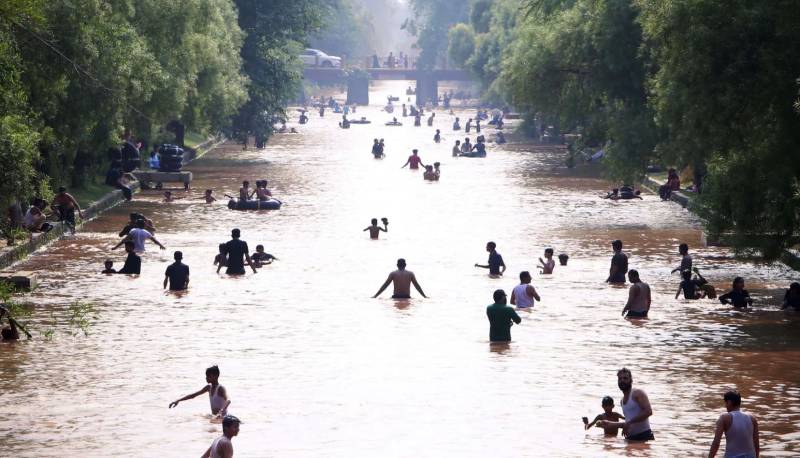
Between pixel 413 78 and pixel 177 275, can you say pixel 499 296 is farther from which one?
pixel 413 78

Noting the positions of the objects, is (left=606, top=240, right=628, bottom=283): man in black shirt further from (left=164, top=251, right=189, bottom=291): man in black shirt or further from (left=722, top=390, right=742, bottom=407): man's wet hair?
(left=722, top=390, right=742, bottom=407): man's wet hair

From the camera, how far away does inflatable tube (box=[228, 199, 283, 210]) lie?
45781 millimetres

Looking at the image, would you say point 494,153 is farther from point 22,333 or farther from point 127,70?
point 22,333

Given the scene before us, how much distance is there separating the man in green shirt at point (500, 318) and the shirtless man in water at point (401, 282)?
4251 mm

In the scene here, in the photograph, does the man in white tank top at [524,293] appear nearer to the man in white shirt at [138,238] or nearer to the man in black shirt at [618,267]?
the man in black shirt at [618,267]

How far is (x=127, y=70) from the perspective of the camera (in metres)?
39.4

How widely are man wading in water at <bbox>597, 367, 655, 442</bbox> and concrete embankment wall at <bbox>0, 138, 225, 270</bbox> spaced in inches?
561

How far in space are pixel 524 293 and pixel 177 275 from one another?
6.40 m

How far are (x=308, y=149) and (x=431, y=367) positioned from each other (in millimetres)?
60986

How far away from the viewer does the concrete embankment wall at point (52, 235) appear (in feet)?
105

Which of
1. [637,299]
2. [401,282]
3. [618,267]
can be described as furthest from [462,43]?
[637,299]

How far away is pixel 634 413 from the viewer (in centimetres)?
1691

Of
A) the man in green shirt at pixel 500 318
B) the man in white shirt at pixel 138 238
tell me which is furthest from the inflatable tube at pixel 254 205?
the man in green shirt at pixel 500 318

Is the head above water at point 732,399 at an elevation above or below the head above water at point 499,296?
above
